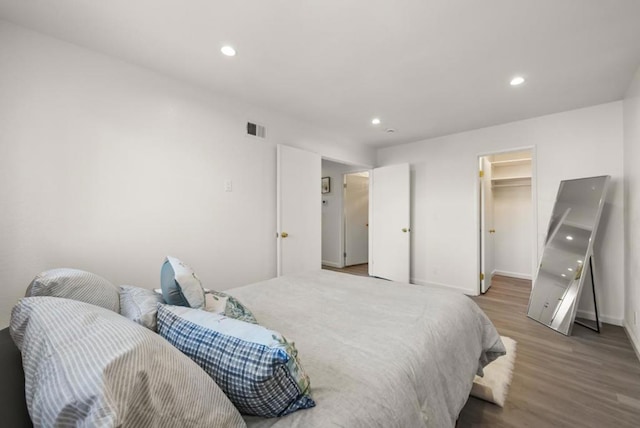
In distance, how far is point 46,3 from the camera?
5.25 feet

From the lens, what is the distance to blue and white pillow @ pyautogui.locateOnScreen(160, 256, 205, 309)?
1.15 metres

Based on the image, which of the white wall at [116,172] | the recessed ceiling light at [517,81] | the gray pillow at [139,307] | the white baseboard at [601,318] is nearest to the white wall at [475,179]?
the white baseboard at [601,318]

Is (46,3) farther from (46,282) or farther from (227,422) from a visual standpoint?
(227,422)

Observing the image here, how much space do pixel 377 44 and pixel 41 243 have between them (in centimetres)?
284

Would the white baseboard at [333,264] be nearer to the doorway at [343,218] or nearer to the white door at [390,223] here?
the doorway at [343,218]

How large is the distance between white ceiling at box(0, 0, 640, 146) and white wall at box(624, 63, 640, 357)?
0.92 ft

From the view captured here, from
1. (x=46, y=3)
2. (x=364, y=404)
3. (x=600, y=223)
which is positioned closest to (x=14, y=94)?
(x=46, y=3)

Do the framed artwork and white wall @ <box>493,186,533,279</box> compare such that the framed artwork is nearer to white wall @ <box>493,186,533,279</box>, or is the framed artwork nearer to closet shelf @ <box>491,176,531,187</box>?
closet shelf @ <box>491,176,531,187</box>

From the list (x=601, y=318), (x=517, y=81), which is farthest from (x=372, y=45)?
(x=601, y=318)

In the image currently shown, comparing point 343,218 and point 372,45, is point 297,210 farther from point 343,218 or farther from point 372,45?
point 343,218

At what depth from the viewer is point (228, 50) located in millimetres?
2051

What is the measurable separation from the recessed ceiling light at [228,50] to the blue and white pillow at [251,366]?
2.06 meters

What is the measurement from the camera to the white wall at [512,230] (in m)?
5.09

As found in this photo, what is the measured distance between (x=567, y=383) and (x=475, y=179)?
2741mm
